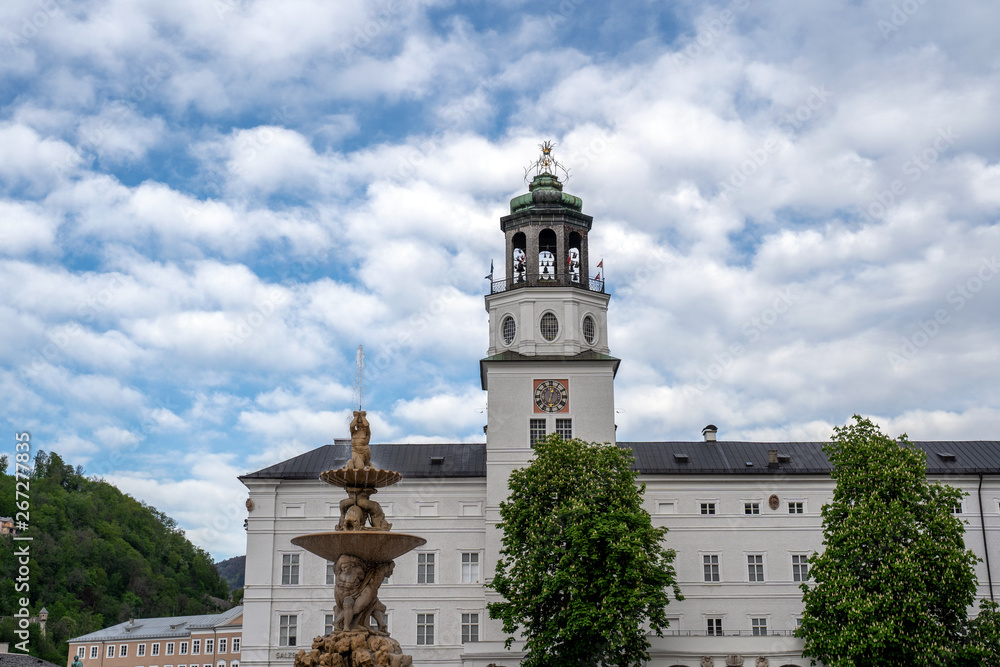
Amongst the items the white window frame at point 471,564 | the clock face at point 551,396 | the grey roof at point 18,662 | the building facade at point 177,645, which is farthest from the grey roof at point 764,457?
the building facade at point 177,645

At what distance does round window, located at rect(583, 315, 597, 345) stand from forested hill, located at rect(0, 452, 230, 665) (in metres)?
61.9

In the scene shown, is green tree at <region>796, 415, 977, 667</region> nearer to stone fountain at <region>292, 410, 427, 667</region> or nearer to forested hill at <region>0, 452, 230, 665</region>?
stone fountain at <region>292, 410, 427, 667</region>

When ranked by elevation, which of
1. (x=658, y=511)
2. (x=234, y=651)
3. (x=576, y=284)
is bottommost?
(x=234, y=651)

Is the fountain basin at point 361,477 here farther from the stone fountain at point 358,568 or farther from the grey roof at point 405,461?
the grey roof at point 405,461

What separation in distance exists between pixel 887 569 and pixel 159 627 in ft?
225

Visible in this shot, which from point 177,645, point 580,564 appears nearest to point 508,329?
point 580,564

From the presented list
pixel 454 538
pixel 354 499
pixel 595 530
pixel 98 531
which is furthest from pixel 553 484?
pixel 98 531

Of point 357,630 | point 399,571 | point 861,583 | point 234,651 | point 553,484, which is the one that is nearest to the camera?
point 357,630

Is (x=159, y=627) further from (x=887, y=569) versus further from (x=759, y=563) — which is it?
(x=887, y=569)

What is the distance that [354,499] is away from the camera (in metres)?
21.3

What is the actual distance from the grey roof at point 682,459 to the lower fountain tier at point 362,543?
20.4 m

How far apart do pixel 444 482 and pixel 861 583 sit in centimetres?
1837

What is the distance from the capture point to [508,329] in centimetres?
4175

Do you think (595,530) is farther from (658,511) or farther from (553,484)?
(658,511)
